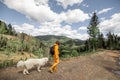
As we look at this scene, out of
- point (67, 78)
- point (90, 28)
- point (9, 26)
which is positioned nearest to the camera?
point (67, 78)

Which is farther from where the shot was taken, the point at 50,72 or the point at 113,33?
the point at 113,33

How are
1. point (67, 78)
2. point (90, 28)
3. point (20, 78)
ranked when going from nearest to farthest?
point (20, 78), point (67, 78), point (90, 28)

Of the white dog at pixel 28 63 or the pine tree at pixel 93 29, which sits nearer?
the white dog at pixel 28 63

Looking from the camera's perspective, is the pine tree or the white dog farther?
the pine tree

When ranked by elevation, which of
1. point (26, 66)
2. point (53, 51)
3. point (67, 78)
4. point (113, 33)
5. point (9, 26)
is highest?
point (9, 26)

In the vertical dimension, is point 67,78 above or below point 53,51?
below

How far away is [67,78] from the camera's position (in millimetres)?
11031

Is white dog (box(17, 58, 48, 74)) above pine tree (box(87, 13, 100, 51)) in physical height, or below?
below

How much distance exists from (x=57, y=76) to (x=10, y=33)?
374ft

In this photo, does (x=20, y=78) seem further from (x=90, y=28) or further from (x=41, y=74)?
(x=90, y=28)

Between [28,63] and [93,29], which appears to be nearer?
[28,63]

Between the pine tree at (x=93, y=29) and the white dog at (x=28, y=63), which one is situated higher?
the pine tree at (x=93, y=29)

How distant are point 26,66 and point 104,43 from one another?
6813cm

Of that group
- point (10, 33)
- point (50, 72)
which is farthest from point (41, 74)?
point (10, 33)
